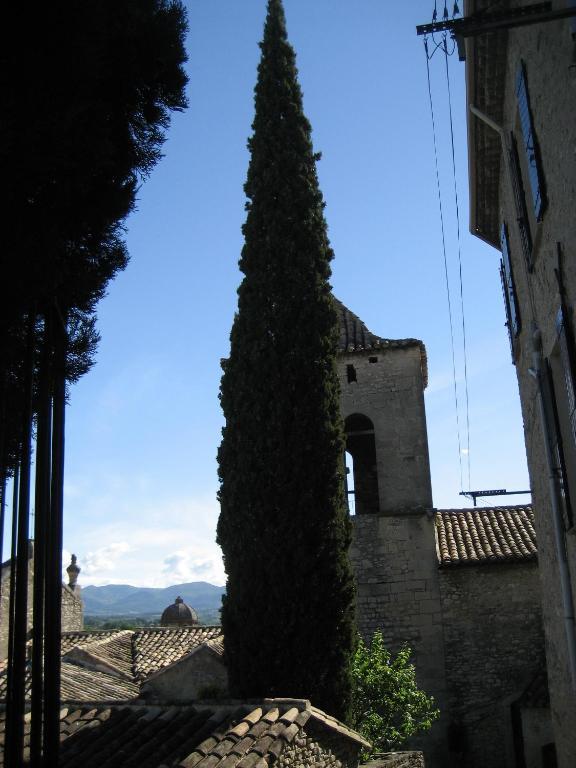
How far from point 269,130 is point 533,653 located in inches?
522

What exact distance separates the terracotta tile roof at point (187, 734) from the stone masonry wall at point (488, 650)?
900 centimetres

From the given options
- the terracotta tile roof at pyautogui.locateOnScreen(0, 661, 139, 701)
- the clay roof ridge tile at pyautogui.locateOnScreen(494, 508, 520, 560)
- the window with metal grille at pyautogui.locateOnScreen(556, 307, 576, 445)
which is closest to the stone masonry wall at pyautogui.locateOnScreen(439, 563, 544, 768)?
the clay roof ridge tile at pyautogui.locateOnScreen(494, 508, 520, 560)

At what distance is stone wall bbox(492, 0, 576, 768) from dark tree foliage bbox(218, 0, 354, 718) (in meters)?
3.28

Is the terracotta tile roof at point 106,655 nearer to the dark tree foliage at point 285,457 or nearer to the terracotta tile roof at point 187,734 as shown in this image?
the dark tree foliage at point 285,457

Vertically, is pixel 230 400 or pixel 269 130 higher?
pixel 269 130

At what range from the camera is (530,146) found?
25.6 ft

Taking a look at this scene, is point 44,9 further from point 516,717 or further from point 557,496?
point 516,717

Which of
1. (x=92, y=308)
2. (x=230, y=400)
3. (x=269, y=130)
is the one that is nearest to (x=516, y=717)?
(x=230, y=400)

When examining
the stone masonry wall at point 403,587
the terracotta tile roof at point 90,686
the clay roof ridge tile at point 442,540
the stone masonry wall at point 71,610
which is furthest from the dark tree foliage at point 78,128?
the stone masonry wall at point 71,610

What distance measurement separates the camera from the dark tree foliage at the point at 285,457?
38.4ft

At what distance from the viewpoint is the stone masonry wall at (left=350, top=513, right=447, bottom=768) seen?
1802 centimetres

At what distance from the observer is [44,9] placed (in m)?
4.69

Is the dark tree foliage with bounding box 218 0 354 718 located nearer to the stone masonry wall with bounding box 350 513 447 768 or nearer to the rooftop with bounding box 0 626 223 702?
the stone masonry wall with bounding box 350 513 447 768

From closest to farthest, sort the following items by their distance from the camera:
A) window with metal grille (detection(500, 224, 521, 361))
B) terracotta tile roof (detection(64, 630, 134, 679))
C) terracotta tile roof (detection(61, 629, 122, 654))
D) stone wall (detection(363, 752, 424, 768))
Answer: stone wall (detection(363, 752, 424, 768)) < window with metal grille (detection(500, 224, 521, 361)) < terracotta tile roof (detection(64, 630, 134, 679)) < terracotta tile roof (detection(61, 629, 122, 654))
